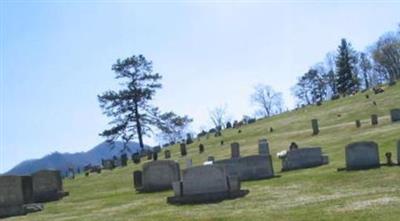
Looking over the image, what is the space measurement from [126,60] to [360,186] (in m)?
58.2

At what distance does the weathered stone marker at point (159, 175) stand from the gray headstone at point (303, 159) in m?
5.07

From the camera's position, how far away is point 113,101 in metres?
71.8

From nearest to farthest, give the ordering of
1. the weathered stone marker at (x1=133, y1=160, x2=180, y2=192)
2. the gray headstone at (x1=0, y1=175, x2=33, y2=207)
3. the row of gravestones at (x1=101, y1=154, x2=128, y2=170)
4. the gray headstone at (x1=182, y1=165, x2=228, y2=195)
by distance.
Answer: the gray headstone at (x1=182, y1=165, x2=228, y2=195) < the gray headstone at (x1=0, y1=175, x2=33, y2=207) < the weathered stone marker at (x1=133, y1=160, x2=180, y2=192) < the row of gravestones at (x1=101, y1=154, x2=128, y2=170)

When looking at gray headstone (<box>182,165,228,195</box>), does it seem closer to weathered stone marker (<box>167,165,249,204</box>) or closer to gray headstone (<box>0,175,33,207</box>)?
weathered stone marker (<box>167,165,249,204</box>)

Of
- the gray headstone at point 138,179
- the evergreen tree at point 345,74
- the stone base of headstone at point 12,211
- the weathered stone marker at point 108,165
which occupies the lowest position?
the stone base of headstone at point 12,211

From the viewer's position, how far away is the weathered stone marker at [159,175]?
26984 millimetres

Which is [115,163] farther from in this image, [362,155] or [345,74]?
[345,74]

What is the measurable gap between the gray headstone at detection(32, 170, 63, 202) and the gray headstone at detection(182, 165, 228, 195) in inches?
513

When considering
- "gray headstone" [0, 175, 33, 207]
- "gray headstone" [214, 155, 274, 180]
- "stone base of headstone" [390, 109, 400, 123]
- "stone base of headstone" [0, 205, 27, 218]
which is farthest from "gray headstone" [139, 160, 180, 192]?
"stone base of headstone" [390, 109, 400, 123]

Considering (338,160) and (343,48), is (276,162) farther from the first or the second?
(343,48)

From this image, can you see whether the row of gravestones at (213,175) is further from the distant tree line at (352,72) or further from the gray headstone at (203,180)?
the distant tree line at (352,72)

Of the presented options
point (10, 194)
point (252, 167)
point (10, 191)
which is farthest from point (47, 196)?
point (252, 167)

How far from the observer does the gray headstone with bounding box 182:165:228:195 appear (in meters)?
20.6

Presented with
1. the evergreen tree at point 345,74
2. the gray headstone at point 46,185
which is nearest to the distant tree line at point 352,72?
the evergreen tree at point 345,74
